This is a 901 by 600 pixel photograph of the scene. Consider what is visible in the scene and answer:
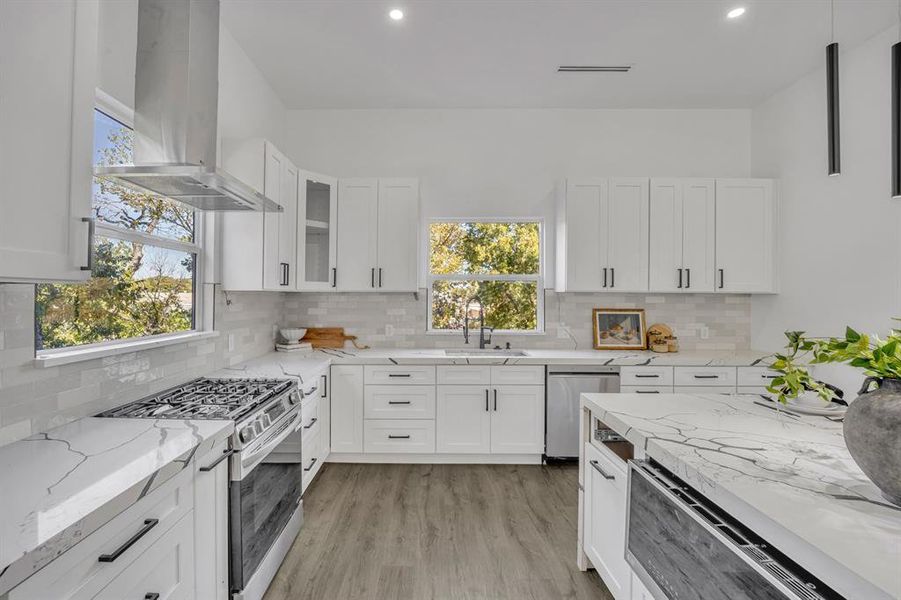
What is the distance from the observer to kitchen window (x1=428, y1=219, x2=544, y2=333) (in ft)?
13.1

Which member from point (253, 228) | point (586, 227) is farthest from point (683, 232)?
point (253, 228)

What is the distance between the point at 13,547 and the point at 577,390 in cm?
314

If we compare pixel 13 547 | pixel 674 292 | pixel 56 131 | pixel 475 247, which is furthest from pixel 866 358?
pixel 475 247

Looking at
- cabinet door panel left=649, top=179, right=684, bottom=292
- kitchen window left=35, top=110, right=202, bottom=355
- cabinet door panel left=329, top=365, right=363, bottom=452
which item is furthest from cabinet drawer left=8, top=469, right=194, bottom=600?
cabinet door panel left=649, top=179, right=684, bottom=292

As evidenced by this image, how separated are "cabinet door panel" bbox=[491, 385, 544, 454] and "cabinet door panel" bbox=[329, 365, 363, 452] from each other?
106 centimetres

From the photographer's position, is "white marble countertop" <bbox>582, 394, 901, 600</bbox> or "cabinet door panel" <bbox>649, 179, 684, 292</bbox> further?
"cabinet door panel" <bbox>649, 179, 684, 292</bbox>

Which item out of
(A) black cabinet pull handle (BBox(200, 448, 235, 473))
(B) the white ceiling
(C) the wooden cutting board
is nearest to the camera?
(A) black cabinet pull handle (BBox(200, 448, 235, 473))

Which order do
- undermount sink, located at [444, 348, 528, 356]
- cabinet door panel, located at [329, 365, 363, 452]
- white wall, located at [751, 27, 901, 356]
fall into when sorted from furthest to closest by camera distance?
undermount sink, located at [444, 348, 528, 356] < cabinet door panel, located at [329, 365, 363, 452] < white wall, located at [751, 27, 901, 356]

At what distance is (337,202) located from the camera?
11.8 feet

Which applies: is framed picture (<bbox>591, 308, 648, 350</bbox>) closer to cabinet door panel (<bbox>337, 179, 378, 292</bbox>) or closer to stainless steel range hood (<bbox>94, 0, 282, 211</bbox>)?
cabinet door panel (<bbox>337, 179, 378, 292</bbox>)

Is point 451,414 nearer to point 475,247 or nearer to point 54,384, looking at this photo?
point 475,247

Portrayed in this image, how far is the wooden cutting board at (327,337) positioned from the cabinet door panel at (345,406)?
515 mm

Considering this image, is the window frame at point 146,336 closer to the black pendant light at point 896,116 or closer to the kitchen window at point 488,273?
the kitchen window at point 488,273

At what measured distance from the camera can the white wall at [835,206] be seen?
2.75 meters
